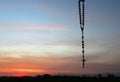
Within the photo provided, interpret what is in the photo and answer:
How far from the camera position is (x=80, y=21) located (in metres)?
43.0
